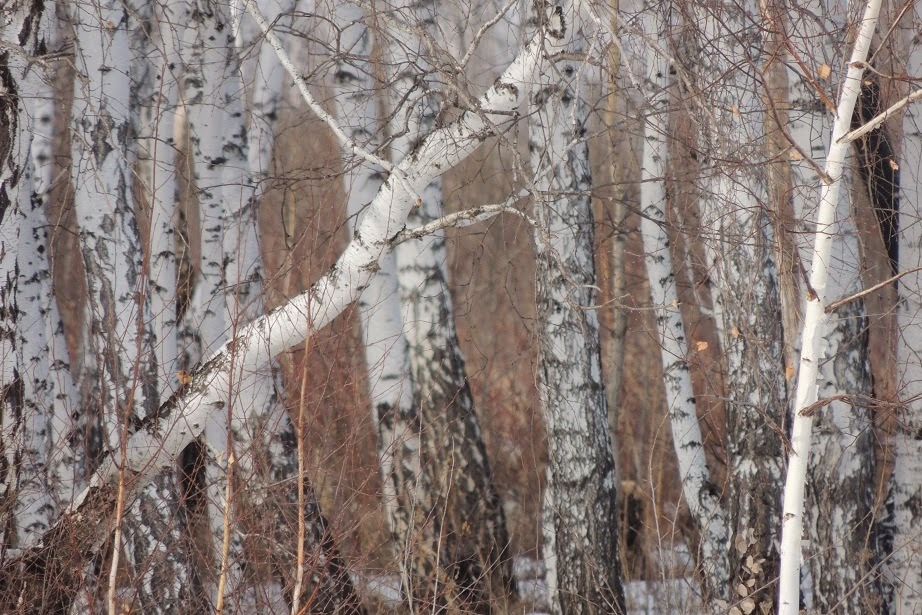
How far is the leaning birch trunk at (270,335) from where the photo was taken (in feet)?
11.6

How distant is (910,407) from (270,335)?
4.23 metres

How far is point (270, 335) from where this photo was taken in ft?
12.3

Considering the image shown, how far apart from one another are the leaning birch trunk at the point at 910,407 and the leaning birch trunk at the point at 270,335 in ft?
9.56

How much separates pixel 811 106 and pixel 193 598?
13.9 feet

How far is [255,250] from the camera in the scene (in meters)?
5.89

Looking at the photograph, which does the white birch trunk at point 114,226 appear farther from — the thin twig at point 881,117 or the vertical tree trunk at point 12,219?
the thin twig at point 881,117

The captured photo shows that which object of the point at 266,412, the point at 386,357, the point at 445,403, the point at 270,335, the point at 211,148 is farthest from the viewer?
the point at 445,403

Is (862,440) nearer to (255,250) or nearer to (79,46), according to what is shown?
(255,250)

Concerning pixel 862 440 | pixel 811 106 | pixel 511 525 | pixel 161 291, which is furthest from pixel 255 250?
pixel 511 525

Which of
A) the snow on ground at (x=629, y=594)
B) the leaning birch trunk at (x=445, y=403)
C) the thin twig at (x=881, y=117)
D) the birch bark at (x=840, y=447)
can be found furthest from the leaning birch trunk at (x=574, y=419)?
the thin twig at (x=881, y=117)

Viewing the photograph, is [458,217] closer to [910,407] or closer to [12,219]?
[12,219]

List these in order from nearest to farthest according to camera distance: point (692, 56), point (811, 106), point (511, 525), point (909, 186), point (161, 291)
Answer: point (692, 56), point (811, 106), point (161, 291), point (909, 186), point (511, 525)

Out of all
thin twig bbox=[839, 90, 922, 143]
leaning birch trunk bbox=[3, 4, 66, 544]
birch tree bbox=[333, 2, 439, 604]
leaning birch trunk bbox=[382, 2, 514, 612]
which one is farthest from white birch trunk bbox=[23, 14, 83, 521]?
thin twig bbox=[839, 90, 922, 143]

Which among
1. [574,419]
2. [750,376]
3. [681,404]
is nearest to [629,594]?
[681,404]
